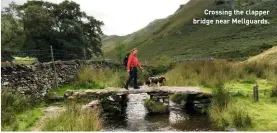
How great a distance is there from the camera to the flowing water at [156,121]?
12352 mm

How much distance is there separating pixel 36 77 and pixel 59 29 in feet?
66.8

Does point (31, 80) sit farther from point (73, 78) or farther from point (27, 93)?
point (73, 78)

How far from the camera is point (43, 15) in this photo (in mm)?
32594

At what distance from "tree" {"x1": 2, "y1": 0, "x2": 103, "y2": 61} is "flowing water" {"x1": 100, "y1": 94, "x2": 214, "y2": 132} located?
15348 mm

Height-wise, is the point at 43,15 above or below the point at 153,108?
above

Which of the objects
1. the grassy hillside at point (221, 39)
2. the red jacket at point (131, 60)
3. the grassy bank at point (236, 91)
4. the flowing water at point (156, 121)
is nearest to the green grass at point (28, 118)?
the flowing water at point (156, 121)

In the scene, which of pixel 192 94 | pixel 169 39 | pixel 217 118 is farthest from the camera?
pixel 169 39

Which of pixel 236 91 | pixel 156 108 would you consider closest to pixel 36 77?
pixel 156 108

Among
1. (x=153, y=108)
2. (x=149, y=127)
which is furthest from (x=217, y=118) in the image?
(x=153, y=108)

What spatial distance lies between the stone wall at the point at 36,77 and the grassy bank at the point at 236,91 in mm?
4597

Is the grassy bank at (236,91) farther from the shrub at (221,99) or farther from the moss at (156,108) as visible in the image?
the moss at (156,108)

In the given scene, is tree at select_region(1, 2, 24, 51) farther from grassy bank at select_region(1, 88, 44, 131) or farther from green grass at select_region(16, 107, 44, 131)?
green grass at select_region(16, 107, 44, 131)

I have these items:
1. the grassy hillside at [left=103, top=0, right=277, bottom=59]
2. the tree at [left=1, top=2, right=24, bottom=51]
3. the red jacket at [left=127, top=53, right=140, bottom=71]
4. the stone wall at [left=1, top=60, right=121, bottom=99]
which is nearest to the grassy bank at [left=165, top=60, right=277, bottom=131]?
the red jacket at [left=127, top=53, right=140, bottom=71]

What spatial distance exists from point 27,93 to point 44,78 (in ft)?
6.55
